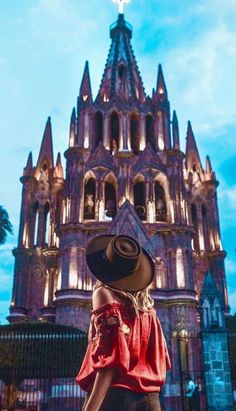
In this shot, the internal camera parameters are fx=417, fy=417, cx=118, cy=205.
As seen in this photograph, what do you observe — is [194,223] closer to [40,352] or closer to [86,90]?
[86,90]

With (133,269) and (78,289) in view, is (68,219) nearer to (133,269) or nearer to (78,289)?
(78,289)

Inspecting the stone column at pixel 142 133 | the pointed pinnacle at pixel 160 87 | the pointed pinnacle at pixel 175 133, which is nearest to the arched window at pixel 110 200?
the stone column at pixel 142 133

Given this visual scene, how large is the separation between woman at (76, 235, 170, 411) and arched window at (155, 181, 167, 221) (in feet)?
107

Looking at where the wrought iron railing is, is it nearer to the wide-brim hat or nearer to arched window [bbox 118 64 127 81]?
the wide-brim hat

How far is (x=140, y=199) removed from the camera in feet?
129

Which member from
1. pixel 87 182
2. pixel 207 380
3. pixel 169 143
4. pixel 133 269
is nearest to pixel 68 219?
pixel 87 182

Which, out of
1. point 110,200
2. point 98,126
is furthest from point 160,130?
point 110,200

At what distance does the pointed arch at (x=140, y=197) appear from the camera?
37.4m

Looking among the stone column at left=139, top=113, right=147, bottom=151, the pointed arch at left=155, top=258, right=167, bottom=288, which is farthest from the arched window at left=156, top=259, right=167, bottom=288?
the stone column at left=139, top=113, right=147, bottom=151

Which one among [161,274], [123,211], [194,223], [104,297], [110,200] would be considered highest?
[110,200]

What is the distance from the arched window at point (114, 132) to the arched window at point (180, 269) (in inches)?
490

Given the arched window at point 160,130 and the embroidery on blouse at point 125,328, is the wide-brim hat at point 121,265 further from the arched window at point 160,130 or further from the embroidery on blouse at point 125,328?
the arched window at point 160,130

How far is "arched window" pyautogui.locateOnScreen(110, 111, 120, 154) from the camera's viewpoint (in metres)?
40.7

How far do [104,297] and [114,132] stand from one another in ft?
131
